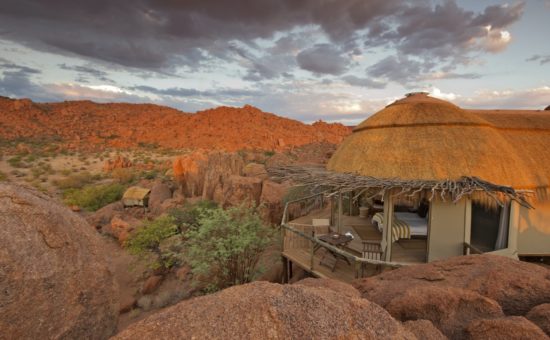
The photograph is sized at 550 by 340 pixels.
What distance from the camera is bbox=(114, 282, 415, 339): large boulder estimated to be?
66.8 inches

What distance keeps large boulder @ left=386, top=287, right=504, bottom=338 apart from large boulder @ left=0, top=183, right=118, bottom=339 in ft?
12.3

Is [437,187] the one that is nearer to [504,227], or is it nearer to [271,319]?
[504,227]

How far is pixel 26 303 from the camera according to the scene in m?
3.11

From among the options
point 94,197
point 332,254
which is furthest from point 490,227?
point 94,197

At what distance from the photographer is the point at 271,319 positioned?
1.75m

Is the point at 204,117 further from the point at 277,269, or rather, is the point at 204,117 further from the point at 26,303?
the point at 26,303

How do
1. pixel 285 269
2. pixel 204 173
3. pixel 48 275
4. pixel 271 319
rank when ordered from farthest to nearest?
pixel 204 173, pixel 285 269, pixel 48 275, pixel 271 319

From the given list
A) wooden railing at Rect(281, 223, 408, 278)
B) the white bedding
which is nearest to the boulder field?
wooden railing at Rect(281, 223, 408, 278)

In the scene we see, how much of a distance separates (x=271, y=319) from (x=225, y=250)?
712 cm

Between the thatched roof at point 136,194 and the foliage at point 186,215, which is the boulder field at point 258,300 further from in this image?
the thatched roof at point 136,194

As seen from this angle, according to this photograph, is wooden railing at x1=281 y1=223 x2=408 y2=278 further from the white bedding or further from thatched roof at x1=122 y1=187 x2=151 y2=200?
thatched roof at x1=122 y1=187 x2=151 y2=200

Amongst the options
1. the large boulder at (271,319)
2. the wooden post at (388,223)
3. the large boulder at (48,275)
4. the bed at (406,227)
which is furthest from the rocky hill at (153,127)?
the large boulder at (271,319)

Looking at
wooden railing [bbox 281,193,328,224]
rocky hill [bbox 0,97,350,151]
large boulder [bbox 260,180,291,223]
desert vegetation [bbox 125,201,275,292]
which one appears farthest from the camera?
rocky hill [bbox 0,97,350,151]

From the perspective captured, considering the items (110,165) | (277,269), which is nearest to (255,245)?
(277,269)
